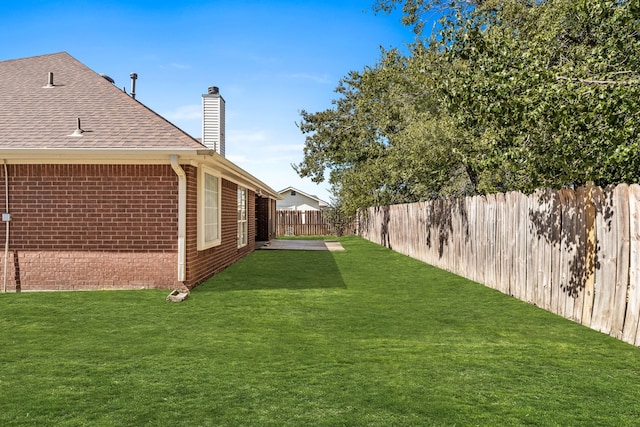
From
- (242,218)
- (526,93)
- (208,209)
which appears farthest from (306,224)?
(526,93)

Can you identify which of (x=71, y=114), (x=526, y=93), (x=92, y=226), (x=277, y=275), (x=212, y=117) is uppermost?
(x=212, y=117)

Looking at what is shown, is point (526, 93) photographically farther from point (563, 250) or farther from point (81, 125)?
point (81, 125)

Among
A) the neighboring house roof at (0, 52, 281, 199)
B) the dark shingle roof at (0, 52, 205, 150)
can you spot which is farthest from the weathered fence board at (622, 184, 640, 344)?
the dark shingle roof at (0, 52, 205, 150)

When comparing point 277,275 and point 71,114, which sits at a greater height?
point 71,114

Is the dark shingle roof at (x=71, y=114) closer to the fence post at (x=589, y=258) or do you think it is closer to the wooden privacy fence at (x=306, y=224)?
the fence post at (x=589, y=258)

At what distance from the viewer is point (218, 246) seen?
40.6 feet

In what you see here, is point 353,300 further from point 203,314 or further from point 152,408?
point 152,408

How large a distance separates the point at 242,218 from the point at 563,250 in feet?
A: 39.4

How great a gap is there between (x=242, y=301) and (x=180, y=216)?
7.18 ft

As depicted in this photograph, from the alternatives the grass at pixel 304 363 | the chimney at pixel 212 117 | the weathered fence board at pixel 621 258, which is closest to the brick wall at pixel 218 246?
Answer: the grass at pixel 304 363

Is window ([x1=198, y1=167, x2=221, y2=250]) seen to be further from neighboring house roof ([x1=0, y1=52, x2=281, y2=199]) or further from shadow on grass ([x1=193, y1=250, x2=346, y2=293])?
shadow on grass ([x1=193, y1=250, x2=346, y2=293])

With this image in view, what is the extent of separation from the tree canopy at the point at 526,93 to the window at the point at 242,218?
5.80 metres

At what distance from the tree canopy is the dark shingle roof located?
5.06 m

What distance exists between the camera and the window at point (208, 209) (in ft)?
33.3
